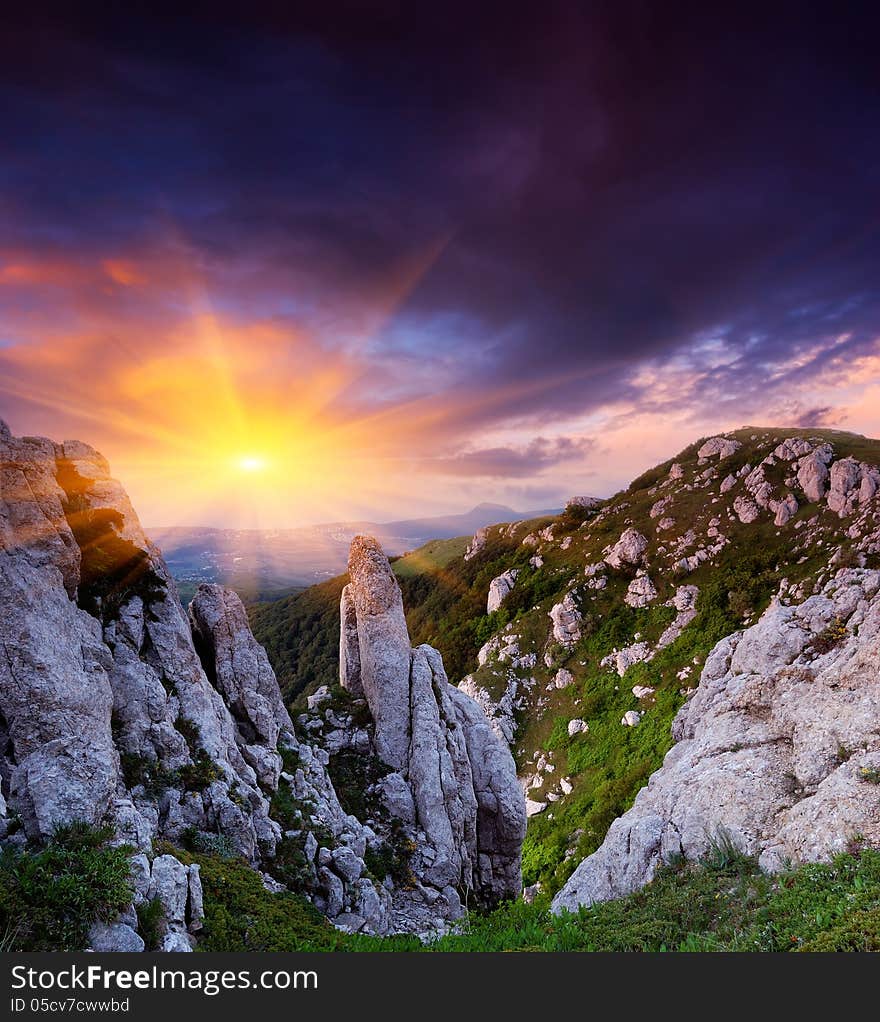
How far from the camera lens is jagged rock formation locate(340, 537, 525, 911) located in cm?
2908

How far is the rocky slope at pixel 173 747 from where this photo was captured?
1544 centimetres

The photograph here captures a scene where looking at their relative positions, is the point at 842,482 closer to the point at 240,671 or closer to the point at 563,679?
the point at 563,679

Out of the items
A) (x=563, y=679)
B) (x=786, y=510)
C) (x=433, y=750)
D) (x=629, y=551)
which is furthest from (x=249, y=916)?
(x=786, y=510)

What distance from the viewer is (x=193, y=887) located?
47.3 feet

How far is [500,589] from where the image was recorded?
119 meters

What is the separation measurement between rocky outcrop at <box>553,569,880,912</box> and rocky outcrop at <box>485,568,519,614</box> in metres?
85.9

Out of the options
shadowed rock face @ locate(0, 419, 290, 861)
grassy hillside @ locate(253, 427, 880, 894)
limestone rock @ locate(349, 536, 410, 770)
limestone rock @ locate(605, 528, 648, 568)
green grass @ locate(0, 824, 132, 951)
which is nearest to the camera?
green grass @ locate(0, 824, 132, 951)

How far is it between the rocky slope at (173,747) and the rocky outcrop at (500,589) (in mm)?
83529

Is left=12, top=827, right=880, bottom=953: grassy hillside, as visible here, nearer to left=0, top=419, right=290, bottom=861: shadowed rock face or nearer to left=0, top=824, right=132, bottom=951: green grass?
left=0, top=824, right=132, bottom=951: green grass

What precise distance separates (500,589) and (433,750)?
8925 centimetres

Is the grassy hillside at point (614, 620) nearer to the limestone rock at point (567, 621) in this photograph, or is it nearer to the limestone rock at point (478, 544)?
the limestone rock at point (567, 621)

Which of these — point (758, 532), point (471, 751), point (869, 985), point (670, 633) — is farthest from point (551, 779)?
point (869, 985)

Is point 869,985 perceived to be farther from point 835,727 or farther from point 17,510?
point 17,510

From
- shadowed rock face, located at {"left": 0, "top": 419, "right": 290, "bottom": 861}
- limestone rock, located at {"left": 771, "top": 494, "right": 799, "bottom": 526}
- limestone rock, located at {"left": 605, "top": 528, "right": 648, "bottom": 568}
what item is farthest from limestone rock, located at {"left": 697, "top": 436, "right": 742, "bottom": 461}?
shadowed rock face, located at {"left": 0, "top": 419, "right": 290, "bottom": 861}
